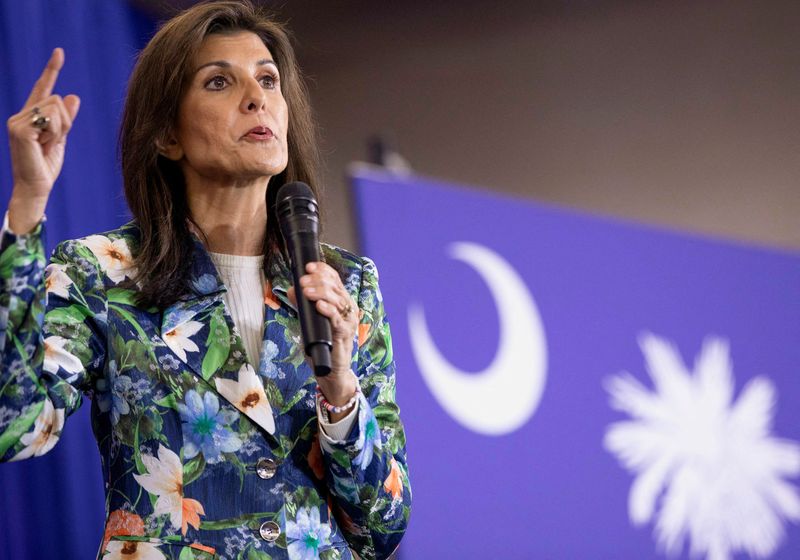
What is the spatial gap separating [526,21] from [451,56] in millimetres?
435

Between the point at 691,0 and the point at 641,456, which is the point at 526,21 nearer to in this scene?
the point at 691,0

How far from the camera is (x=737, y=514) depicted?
4148 millimetres

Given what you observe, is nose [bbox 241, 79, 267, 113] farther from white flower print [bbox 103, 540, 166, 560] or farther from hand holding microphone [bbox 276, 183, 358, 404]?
white flower print [bbox 103, 540, 166, 560]

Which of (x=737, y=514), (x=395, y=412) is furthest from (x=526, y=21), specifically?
(x=395, y=412)

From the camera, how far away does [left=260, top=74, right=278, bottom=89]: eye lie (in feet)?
6.03

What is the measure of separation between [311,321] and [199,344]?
242 millimetres

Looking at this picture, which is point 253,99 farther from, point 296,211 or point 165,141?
point 296,211

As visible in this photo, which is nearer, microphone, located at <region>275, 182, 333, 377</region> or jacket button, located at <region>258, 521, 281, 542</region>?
microphone, located at <region>275, 182, 333, 377</region>

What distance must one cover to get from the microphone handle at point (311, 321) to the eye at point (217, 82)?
16.8 inches

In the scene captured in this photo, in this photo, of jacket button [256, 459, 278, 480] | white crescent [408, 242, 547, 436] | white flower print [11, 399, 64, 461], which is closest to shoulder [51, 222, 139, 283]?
white flower print [11, 399, 64, 461]

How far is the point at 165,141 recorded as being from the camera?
1.78 meters

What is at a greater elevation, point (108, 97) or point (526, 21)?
point (526, 21)

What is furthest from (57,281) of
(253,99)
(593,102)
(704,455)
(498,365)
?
(593,102)

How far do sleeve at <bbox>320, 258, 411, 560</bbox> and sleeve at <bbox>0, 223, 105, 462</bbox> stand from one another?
0.33 m
